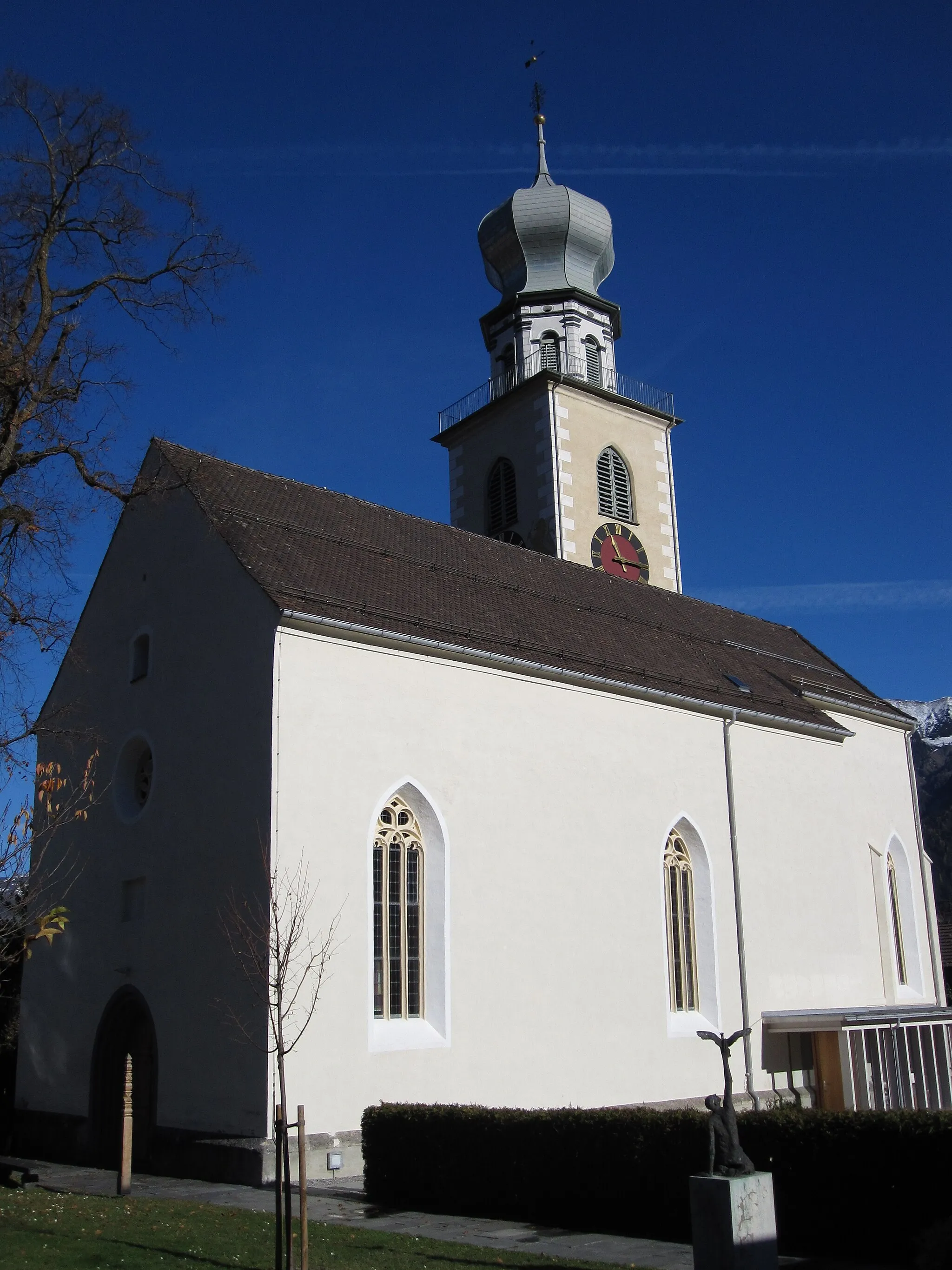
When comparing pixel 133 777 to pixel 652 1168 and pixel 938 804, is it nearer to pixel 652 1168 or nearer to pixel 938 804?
pixel 652 1168

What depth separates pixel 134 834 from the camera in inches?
717

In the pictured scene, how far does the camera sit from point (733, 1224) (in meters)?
9.04

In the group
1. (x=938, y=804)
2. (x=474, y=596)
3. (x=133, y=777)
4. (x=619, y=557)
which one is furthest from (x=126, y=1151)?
(x=938, y=804)

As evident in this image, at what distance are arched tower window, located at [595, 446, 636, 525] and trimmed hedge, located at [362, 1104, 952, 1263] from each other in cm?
2136

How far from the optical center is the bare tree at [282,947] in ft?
48.5

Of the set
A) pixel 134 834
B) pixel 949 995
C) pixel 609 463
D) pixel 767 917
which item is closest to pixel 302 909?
pixel 134 834

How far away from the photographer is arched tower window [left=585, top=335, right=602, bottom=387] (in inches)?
1378

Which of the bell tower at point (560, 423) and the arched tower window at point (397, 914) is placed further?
the bell tower at point (560, 423)

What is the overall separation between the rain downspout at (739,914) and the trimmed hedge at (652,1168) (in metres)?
8.41

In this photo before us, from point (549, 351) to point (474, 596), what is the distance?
16.0 metres

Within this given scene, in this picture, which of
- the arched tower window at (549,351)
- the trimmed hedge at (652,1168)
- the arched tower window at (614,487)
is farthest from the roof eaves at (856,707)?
the trimmed hedge at (652,1168)

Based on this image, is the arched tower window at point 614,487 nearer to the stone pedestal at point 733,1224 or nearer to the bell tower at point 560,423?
the bell tower at point 560,423

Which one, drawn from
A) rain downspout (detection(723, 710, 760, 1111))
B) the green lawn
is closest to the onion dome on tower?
rain downspout (detection(723, 710, 760, 1111))

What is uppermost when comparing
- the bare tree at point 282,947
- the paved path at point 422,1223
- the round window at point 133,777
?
the round window at point 133,777
